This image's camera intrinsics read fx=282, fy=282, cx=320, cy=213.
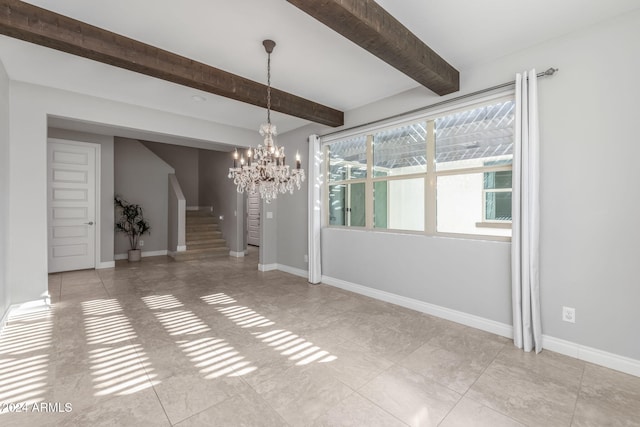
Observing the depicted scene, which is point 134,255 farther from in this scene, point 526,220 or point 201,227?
point 526,220

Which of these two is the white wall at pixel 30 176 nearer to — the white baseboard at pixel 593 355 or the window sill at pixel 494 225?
the window sill at pixel 494 225

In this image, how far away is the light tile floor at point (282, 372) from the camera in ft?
5.63

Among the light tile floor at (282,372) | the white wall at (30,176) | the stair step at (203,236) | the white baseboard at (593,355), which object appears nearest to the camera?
the light tile floor at (282,372)

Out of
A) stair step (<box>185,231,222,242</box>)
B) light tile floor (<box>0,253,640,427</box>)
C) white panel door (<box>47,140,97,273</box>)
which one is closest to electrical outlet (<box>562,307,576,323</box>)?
light tile floor (<box>0,253,640,427</box>)

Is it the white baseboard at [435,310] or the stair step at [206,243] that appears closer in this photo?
the white baseboard at [435,310]

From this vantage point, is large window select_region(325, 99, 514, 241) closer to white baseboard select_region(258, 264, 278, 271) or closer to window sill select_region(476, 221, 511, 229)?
window sill select_region(476, 221, 511, 229)

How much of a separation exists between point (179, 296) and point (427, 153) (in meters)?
3.86

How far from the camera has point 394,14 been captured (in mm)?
2162

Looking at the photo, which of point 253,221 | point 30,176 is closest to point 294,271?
point 30,176

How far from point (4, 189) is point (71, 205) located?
2594mm

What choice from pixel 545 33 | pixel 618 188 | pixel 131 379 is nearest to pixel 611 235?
pixel 618 188

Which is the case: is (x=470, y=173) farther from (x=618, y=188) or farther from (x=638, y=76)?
(x=638, y=76)

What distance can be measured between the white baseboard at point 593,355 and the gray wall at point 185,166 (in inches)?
354

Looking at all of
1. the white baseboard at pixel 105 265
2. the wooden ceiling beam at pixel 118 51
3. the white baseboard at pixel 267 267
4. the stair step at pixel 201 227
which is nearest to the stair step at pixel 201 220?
the stair step at pixel 201 227
